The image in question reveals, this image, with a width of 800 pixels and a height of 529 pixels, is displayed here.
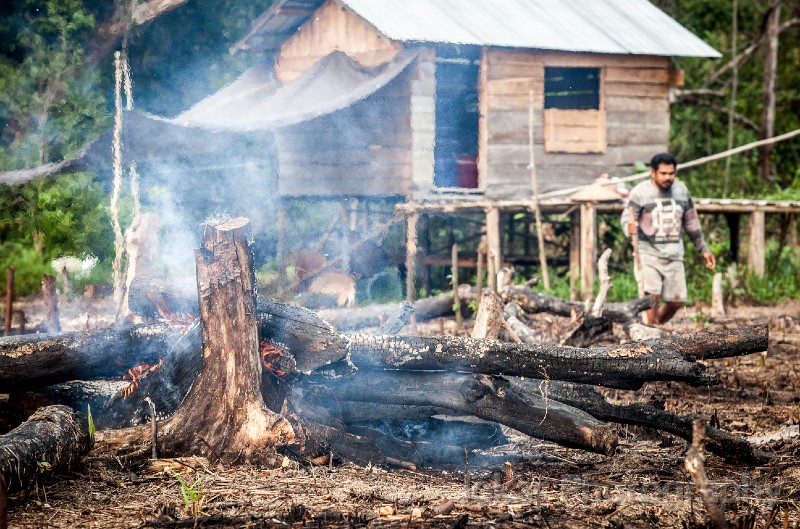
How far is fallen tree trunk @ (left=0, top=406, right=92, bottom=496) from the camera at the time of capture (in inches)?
167

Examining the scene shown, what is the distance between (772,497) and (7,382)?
427cm

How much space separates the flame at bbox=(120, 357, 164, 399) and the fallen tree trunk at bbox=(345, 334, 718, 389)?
124 centimetres

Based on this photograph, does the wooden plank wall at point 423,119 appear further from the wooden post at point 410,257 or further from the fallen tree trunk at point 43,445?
the fallen tree trunk at point 43,445

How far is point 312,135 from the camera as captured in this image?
50.0ft

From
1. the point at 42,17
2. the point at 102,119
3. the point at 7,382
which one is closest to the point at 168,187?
the point at 102,119

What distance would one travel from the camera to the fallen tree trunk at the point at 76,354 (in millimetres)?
5328

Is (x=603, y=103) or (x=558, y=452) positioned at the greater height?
(x=603, y=103)

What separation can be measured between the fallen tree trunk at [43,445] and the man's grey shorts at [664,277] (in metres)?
6.42

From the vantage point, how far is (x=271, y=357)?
5.15 m

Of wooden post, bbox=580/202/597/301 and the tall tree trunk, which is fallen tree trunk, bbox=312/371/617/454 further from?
the tall tree trunk

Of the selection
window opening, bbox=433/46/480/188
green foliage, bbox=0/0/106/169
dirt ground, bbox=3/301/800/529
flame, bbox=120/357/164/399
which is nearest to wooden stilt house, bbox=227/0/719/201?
window opening, bbox=433/46/480/188

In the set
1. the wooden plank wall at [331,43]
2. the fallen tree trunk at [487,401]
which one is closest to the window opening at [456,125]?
the wooden plank wall at [331,43]

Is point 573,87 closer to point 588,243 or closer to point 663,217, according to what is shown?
point 588,243

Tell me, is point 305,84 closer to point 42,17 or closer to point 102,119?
point 102,119
